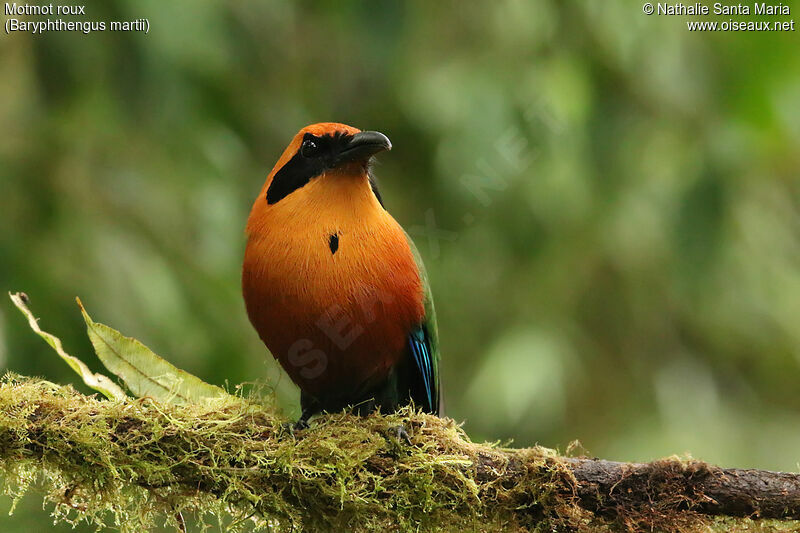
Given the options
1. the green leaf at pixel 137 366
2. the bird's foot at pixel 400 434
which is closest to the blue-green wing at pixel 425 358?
the bird's foot at pixel 400 434

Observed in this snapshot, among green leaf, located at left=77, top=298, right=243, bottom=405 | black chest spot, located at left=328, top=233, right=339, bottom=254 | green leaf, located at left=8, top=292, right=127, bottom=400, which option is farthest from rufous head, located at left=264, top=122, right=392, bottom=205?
green leaf, located at left=8, top=292, right=127, bottom=400

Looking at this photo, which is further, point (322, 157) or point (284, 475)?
point (322, 157)

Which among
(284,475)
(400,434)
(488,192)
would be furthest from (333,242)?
(488,192)

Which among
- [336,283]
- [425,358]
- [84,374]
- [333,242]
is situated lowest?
[84,374]

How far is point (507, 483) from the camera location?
2998 millimetres

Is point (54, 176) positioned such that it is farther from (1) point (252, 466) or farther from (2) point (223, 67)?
(1) point (252, 466)

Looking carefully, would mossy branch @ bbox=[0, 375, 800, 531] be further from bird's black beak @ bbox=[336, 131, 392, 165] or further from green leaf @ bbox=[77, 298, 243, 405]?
bird's black beak @ bbox=[336, 131, 392, 165]

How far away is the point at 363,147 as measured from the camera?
361cm

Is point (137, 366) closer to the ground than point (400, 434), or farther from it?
farther from it

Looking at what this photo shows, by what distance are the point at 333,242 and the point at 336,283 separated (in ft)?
0.55

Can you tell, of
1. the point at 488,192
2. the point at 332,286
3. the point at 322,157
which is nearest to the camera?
the point at 332,286

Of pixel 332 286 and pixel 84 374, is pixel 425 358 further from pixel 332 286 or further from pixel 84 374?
pixel 84 374

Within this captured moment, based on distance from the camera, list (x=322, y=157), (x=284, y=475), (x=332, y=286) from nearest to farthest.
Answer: (x=284, y=475)
(x=332, y=286)
(x=322, y=157)

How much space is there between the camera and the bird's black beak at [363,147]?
3.57 m
